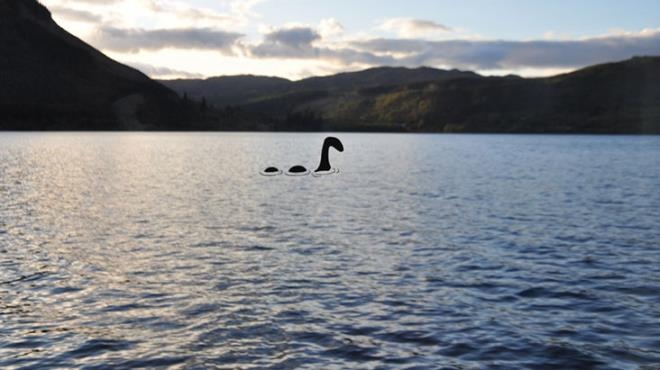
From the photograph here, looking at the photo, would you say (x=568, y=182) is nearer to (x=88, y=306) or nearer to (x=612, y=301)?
(x=612, y=301)

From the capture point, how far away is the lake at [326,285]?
60.0 feet

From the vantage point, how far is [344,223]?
144 feet

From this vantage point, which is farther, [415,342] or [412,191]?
[412,191]

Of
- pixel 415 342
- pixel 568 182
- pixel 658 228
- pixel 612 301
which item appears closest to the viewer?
pixel 415 342

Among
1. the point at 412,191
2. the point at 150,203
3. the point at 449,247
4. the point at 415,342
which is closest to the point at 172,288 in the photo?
the point at 415,342

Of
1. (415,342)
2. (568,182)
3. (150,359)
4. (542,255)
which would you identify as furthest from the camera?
(568,182)

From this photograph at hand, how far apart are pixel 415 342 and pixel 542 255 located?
16005 millimetres

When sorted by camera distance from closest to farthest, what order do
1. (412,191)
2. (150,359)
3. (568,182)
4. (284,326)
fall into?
1. (150,359)
2. (284,326)
3. (412,191)
4. (568,182)

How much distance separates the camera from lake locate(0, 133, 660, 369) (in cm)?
1828

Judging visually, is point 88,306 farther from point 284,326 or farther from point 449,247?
point 449,247

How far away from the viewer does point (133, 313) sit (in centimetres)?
2170

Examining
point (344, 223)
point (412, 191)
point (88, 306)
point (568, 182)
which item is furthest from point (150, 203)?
point (568, 182)

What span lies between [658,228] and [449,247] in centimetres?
1681

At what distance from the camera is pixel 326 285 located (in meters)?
25.8
